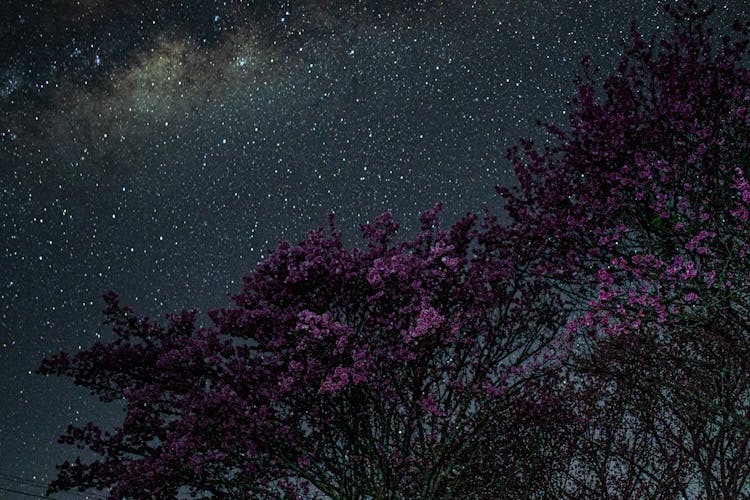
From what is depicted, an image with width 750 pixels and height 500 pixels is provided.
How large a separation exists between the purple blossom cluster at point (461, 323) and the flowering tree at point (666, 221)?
4cm

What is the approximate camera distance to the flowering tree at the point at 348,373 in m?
9.29

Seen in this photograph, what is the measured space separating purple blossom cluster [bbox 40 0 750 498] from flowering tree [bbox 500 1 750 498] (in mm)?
36

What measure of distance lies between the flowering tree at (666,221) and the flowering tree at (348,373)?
1189mm

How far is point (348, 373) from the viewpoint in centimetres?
877

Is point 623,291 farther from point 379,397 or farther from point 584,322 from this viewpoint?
point 379,397

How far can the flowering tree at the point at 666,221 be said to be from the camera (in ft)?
26.7

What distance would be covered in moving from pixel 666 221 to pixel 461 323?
3.26 metres

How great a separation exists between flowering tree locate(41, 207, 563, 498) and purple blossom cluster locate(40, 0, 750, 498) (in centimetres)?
4

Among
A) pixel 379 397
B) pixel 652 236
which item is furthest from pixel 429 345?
pixel 652 236

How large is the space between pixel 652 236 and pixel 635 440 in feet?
23.1

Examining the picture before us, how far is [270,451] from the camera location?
9.87 meters

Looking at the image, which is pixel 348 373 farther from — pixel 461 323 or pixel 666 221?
pixel 666 221

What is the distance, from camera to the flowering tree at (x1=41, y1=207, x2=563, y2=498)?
929 centimetres

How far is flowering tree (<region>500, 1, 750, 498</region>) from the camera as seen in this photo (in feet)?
26.7
